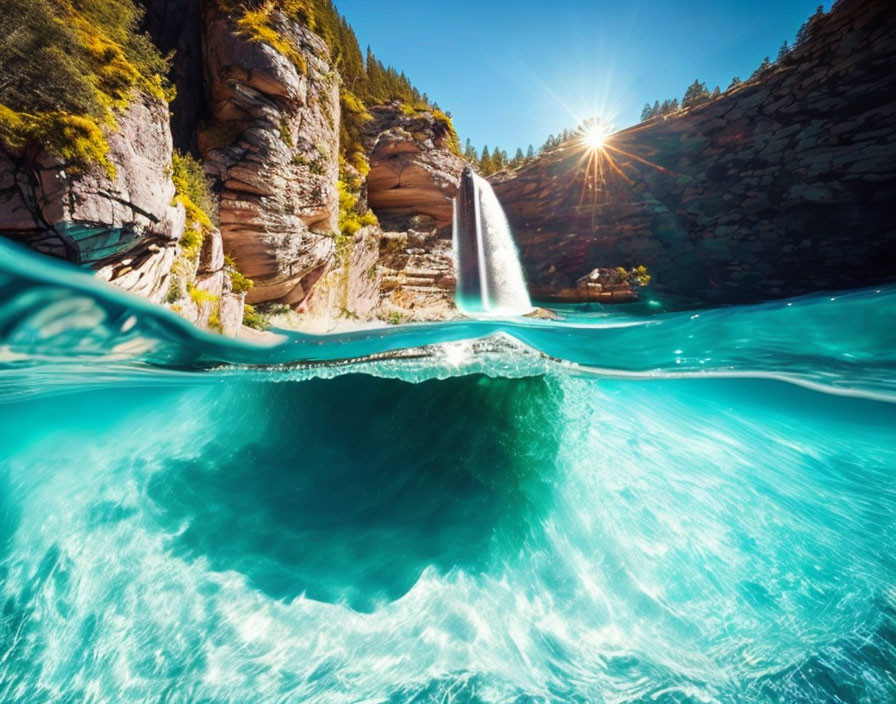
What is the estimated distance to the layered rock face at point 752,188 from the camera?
15.3 metres

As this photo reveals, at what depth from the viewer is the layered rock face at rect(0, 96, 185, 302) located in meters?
4.47

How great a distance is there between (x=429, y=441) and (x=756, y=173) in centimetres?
2539

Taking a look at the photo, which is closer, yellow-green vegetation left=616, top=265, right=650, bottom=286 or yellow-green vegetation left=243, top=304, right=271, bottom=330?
yellow-green vegetation left=243, top=304, right=271, bottom=330

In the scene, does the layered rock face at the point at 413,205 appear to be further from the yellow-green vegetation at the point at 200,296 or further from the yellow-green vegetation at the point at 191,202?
the yellow-green vegetation at the point at 200,296

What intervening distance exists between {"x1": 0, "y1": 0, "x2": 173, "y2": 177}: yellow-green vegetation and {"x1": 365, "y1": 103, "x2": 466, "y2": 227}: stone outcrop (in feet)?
47.3

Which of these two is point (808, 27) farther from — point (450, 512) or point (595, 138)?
point (450, 512)

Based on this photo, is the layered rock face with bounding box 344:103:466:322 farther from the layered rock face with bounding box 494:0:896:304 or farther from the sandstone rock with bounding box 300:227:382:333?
the layered rock face with bounding box 494:0:896:304

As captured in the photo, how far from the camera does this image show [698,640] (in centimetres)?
336

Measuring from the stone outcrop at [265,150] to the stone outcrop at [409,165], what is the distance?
6221 millimetres

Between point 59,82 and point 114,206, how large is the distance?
1.84 metres

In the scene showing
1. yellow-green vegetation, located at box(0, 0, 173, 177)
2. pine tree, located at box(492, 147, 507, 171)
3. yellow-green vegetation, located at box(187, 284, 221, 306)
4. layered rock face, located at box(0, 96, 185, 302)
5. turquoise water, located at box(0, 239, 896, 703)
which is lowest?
turquoise water, located at box(0, 239, 896, 703)

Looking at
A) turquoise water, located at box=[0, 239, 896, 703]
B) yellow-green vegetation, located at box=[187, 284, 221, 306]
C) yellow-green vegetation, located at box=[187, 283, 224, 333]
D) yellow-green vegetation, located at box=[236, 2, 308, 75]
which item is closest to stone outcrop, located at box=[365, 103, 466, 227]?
yellow-green vegetation, located at box=[236, 2, 308, 75]

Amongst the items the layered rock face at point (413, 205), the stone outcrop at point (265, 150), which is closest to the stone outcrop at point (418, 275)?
the layered rock face at point (413, 205)

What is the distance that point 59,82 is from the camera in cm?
491
